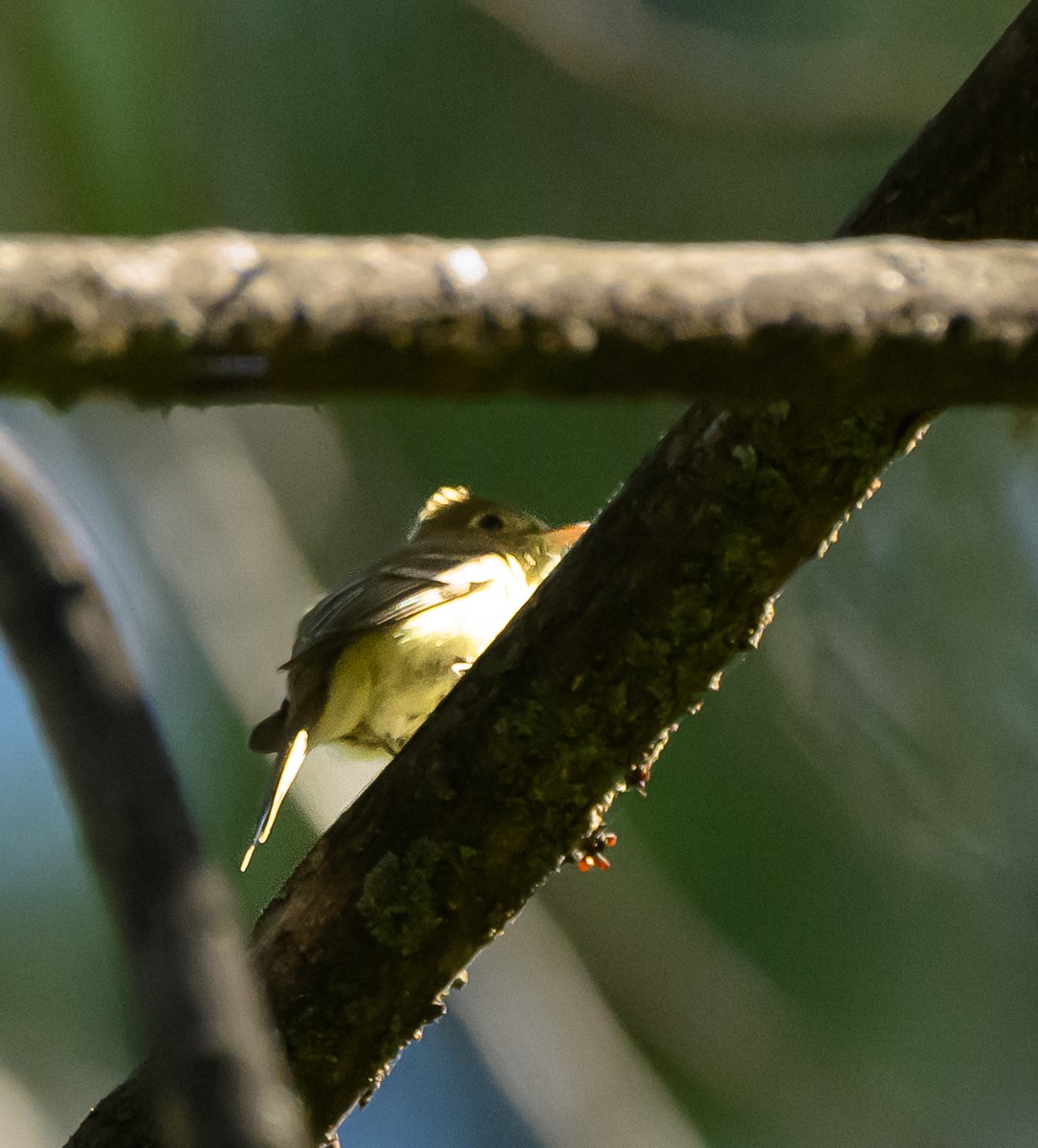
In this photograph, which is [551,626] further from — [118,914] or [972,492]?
[972,492]

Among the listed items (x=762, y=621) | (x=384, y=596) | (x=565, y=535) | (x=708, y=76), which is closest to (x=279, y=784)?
(x=384, y=596)

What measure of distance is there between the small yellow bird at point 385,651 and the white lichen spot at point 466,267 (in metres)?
3.50

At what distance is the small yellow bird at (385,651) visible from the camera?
4.88 metres

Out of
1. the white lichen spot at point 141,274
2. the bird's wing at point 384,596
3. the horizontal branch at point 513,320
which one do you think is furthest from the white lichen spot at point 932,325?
the bird's wing at point 384,596

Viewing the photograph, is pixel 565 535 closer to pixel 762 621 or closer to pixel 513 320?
pixel 762 621

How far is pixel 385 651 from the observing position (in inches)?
198

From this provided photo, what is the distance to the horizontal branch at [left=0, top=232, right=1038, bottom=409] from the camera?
3.48ft

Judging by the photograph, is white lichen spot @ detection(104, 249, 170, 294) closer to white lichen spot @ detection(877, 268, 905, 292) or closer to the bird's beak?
white lichen spot @ detection(877, 268, 905, 292)

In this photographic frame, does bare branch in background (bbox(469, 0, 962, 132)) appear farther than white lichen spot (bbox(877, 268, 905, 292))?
Yes

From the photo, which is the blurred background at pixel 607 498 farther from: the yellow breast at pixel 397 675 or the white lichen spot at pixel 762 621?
the white lichen spot at pixel 762 621

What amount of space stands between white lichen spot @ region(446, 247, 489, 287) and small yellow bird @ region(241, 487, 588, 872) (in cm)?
350

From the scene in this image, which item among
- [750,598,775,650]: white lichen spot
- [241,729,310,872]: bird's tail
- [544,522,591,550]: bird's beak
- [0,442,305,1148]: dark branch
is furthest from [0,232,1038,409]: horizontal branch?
[544,522,591,550]: bird's beak

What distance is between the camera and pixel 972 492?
362 inches

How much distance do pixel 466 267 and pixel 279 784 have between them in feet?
10.9
